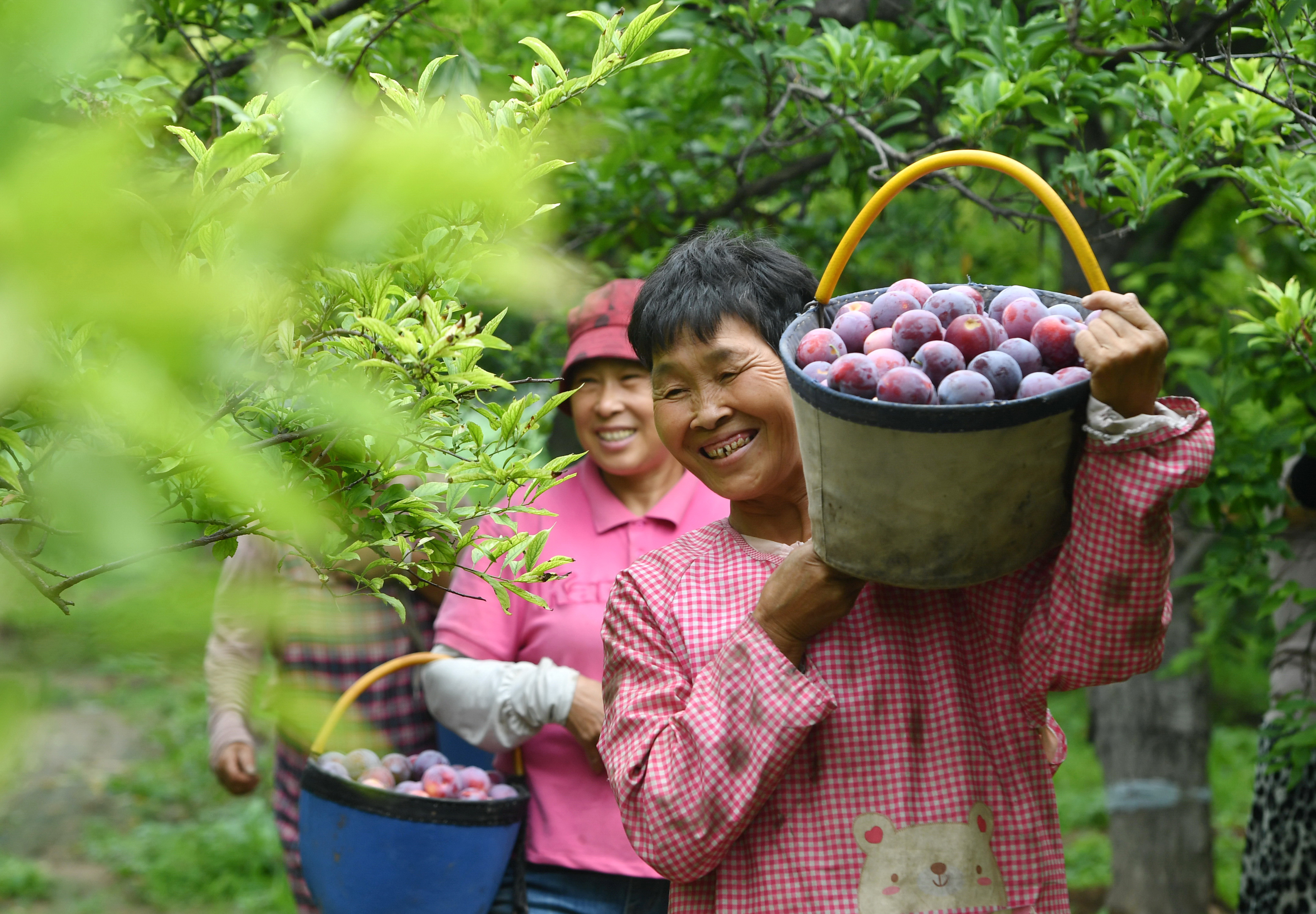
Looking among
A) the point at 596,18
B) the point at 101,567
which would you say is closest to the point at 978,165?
the point at 596,18

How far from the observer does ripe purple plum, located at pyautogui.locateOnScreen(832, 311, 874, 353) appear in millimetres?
1272

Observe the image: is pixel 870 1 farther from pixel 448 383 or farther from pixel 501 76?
pixel 448 383

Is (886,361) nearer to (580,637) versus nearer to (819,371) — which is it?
(819,371)

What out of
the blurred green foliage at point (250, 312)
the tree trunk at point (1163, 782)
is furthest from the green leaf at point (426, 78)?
the tree trunk at point (1163, 782)

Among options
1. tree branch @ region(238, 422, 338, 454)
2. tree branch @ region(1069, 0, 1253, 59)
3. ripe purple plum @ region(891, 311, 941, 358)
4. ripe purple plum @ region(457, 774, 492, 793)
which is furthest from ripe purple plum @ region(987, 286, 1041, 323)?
ripe purple plum @ region(457, 774, 492, 793)

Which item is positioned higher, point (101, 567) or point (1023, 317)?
point (101, 567)

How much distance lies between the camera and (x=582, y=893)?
2.12 m

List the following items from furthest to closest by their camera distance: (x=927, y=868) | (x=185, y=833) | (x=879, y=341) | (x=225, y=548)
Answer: (x=185, y=833), (x=927, y=868), (x=879, y=341), (x=225, y=548)

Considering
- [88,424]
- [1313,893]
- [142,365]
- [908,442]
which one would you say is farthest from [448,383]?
[1313,893]

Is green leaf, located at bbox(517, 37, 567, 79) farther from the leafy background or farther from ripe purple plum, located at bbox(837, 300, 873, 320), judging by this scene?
ripe purple plum, located at bbox(837, 300, 873, 320)

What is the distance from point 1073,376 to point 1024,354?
0.18ft

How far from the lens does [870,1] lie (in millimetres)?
2914

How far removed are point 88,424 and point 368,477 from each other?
68cm

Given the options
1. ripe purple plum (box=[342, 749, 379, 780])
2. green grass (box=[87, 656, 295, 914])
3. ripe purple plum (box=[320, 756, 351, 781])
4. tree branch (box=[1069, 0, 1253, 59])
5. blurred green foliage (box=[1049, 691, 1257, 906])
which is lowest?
blurred green foliage (box=[1049, 691, 1257, 906])
